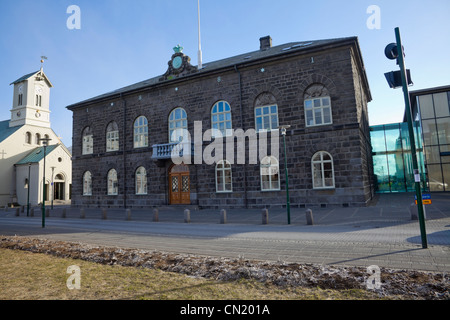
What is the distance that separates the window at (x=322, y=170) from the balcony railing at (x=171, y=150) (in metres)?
9.23

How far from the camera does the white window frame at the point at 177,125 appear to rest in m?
23.6

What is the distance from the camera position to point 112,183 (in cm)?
2709

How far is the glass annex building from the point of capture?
30828 millimetres

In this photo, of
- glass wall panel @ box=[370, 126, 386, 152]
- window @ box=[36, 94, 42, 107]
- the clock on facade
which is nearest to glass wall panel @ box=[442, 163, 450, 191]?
glass wall panel @ box=[370, 126, 386, 152]

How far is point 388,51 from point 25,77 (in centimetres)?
5661

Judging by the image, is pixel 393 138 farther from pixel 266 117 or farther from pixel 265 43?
pixel 266 117

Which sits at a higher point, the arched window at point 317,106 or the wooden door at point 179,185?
the arched window at point 317,106

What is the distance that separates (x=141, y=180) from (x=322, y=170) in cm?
1549

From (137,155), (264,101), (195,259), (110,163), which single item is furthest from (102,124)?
(195,259)

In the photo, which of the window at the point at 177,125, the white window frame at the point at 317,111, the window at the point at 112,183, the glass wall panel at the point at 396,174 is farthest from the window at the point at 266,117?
the glass wall panel at the point at 396,174

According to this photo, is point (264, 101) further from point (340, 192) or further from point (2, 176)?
point (2, 176)

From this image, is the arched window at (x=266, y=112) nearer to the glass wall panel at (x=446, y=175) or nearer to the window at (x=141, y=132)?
the window at (x=141, y=132)

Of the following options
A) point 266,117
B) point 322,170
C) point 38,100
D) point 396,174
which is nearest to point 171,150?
point 266,117

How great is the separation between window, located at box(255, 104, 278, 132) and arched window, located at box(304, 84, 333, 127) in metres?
2.19
